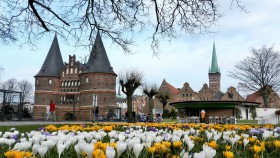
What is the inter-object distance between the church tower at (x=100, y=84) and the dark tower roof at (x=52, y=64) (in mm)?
8909

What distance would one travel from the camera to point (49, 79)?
2813 inches

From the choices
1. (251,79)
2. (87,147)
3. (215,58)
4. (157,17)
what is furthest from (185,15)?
(215,58)

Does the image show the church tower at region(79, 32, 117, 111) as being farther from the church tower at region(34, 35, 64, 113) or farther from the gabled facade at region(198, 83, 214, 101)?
the gabled facade at region(198, 83, 214, 101)

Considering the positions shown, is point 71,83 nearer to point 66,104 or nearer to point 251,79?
point 66,104

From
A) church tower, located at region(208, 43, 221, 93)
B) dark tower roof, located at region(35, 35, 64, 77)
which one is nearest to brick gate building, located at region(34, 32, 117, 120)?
dark tower roof, located at region(35, 35, 64, 77)

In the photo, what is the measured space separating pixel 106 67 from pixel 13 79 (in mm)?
22024

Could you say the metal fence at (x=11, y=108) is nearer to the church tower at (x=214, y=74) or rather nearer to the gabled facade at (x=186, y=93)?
the gabled facade at (x=186, y=93)

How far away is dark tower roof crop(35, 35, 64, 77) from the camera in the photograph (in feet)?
234

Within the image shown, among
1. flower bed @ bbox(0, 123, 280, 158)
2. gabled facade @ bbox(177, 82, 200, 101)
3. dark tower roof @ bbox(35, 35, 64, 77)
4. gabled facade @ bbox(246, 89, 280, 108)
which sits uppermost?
dark tower roof @ bbox(35, 35, 64, 77)

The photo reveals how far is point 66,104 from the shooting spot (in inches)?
2827

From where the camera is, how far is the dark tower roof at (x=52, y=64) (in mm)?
71188

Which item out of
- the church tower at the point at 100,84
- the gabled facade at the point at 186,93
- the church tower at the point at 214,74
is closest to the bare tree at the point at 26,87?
the church tower at the point at 100,84

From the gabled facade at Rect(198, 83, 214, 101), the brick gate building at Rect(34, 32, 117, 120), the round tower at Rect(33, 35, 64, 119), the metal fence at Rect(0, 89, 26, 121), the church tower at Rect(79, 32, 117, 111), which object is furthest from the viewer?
the gabled facade at Rect(198, 83, 214, 101)

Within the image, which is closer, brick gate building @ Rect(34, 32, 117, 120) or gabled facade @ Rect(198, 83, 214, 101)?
brick gate building @ Rect(34, 32, 117, 120)
